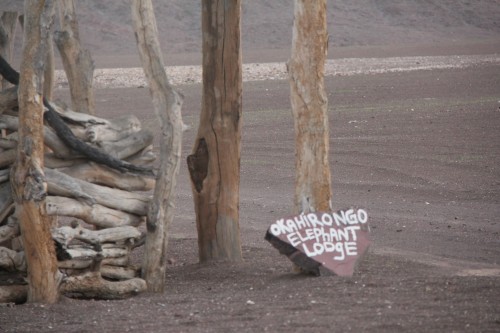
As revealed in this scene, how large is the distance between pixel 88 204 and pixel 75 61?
1.93m

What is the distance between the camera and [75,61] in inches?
333

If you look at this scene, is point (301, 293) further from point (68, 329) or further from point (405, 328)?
point (68, 329)

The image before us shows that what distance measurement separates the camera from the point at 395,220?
10.5m

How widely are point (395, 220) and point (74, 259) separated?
15.3 feet

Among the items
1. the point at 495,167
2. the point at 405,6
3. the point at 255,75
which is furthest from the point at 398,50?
the point at 495,167

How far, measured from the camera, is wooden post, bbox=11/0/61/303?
6.22 m

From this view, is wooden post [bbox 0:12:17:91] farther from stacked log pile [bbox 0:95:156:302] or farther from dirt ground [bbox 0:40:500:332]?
dirt ground [bbox 0:40:500:332]

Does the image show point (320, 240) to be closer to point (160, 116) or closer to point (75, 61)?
point (160, 116)

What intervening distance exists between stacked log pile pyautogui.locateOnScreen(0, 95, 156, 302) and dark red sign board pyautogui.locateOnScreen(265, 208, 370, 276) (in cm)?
109

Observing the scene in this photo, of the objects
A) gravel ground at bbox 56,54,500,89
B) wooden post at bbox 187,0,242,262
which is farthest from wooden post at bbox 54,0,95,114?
gravel ground at bbox 56,54,500,89

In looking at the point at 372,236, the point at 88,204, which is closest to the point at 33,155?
the point at 88,204

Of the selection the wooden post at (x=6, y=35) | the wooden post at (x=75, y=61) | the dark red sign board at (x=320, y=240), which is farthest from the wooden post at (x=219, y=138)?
the wooden post at (x=6, y=35)

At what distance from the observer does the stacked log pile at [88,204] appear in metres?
6.76

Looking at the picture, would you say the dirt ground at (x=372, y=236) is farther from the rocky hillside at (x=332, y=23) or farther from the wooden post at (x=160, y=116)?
the rocky hillside at (x=332, y=23)
